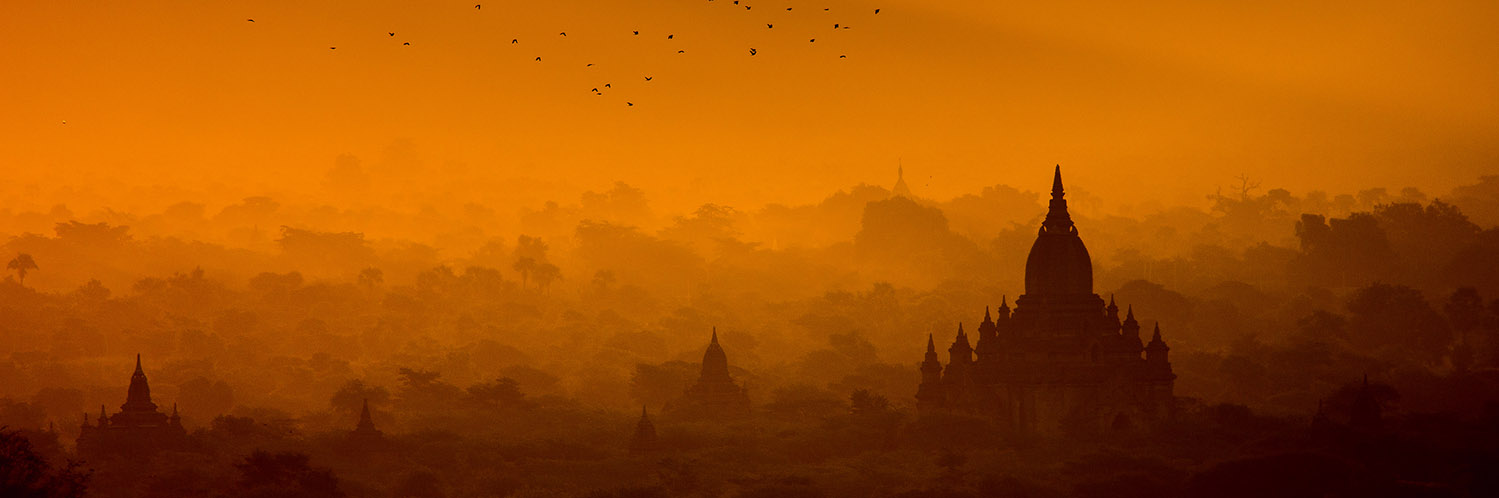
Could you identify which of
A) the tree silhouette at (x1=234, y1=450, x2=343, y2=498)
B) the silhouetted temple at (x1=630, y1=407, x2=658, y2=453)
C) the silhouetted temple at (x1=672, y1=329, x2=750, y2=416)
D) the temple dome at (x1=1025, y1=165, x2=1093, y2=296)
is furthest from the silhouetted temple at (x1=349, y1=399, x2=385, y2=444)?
the temple dome at (x1=1025, y1=165, x2=1093, y2=296)

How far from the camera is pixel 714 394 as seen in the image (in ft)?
322

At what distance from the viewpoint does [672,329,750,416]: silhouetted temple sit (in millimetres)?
97438

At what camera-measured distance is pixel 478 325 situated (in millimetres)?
141750

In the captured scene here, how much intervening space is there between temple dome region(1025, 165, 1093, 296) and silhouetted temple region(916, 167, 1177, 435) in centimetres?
4

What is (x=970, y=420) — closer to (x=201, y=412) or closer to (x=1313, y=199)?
(x=201, y=412)

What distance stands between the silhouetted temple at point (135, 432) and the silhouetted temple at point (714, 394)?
24.3 metres

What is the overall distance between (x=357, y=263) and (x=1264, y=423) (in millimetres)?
105753

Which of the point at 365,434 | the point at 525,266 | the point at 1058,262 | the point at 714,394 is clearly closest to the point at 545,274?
the point at 525,266

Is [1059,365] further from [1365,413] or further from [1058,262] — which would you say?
[1365,413]

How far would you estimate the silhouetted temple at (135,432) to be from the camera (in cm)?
8488

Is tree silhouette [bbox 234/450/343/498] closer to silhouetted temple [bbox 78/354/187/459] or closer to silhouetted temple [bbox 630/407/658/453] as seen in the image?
silhouetted temple [bbox 78/354/187/459]

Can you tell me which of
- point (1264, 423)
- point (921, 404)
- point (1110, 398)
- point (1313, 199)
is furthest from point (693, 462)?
point (1313, 199)

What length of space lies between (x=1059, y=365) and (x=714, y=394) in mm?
23016

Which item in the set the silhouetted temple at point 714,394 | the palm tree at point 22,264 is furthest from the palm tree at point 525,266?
the silhouetted temple at point 714,394
